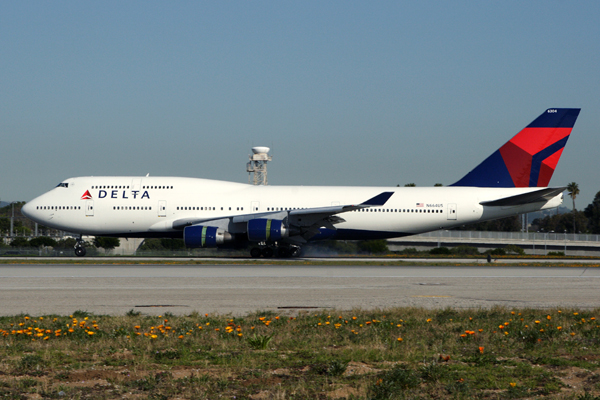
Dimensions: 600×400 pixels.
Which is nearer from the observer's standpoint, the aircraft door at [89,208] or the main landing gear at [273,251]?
the main landing gear at [273,251]

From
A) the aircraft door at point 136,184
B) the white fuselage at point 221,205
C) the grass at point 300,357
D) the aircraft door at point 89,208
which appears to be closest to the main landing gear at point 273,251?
the white fuselage at point 221,205

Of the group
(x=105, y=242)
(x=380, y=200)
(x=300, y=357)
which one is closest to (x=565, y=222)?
(x=105, y=242)

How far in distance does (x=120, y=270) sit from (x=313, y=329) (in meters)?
15.2

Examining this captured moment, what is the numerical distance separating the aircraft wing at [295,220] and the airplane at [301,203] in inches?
2.5

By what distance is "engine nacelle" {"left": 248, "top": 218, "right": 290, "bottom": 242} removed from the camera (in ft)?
107

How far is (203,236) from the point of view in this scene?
3262 centimetres

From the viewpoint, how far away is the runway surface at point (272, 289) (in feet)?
48.0

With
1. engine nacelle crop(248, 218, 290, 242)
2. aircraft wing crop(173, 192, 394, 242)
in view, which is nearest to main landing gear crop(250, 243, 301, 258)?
aircraft wing crop(173, 192, 394, 242)

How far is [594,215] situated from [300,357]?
122m

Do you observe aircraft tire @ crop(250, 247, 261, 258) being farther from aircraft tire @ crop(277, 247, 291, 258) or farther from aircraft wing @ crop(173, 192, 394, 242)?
aircraft wing @ crop(173, 192, 394, 242)

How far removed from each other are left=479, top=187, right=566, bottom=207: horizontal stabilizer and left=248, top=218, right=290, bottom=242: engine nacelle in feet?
42.1

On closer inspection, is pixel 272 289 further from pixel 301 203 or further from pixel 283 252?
pixel 301 203

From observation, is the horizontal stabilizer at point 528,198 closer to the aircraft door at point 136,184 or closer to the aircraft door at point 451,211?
the aircraft door at point 451,211

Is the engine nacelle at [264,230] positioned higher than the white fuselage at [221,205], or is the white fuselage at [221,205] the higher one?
the white fuselage at [221,205]
